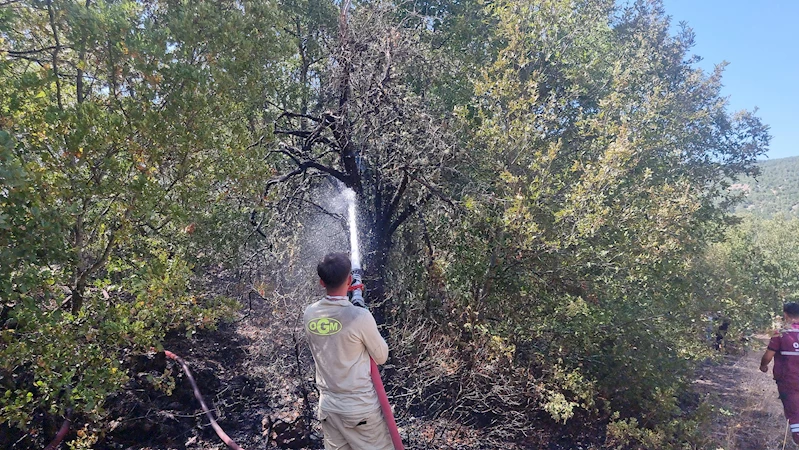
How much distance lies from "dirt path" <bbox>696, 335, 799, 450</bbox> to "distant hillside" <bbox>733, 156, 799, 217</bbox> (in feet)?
303

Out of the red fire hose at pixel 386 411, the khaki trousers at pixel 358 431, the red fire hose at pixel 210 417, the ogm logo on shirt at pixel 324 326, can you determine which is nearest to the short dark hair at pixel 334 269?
the ogm logo on shirt at pixel 324 326

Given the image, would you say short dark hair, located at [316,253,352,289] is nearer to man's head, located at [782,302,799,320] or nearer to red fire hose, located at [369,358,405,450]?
red fire hose, located at [369,358,405,450]

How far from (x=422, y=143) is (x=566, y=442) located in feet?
15.3

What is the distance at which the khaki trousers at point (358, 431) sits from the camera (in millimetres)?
2402

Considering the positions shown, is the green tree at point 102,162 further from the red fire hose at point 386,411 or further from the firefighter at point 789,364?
the firefighter at point 789,364

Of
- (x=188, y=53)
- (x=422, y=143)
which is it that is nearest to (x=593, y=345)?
(x=422, y=143)

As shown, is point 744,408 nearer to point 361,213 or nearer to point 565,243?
point 565,243

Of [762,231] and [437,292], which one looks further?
[762,231]

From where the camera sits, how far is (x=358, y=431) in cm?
242

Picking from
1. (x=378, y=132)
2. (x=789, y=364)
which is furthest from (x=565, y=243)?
(x=378, y=132)

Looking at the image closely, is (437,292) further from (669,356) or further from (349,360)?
(349,360)

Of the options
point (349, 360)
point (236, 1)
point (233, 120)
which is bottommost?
point (349, 360)

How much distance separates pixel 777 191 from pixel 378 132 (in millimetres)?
133263

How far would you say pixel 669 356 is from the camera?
6.99 meters
